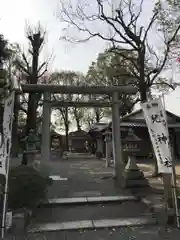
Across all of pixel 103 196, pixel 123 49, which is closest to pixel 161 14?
pixel 123 49

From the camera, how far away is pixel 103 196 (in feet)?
26.0

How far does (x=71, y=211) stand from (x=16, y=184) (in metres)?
1.68

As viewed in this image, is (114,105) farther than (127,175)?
Yes

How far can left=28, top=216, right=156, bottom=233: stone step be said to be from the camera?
562 cm

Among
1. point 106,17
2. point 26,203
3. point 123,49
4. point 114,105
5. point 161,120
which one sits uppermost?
point 106,17

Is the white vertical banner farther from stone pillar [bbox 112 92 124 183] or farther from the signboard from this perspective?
stone pillar [bbox 112 92 124 183]

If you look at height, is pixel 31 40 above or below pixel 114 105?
above

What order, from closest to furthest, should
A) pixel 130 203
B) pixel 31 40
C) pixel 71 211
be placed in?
pixel 71 211 < pixel 130 203 < pixel 31 40

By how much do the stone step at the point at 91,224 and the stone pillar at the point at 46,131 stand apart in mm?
3479

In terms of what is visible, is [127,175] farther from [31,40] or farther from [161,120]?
[31,40]

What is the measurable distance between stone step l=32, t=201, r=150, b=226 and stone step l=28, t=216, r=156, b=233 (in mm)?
236

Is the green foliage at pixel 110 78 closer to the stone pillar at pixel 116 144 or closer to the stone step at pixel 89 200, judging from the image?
the stone pillar at pixel 116 144

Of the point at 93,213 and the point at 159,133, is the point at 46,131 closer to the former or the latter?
the point at 93,213

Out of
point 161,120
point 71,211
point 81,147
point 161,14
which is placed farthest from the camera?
point 81,147
